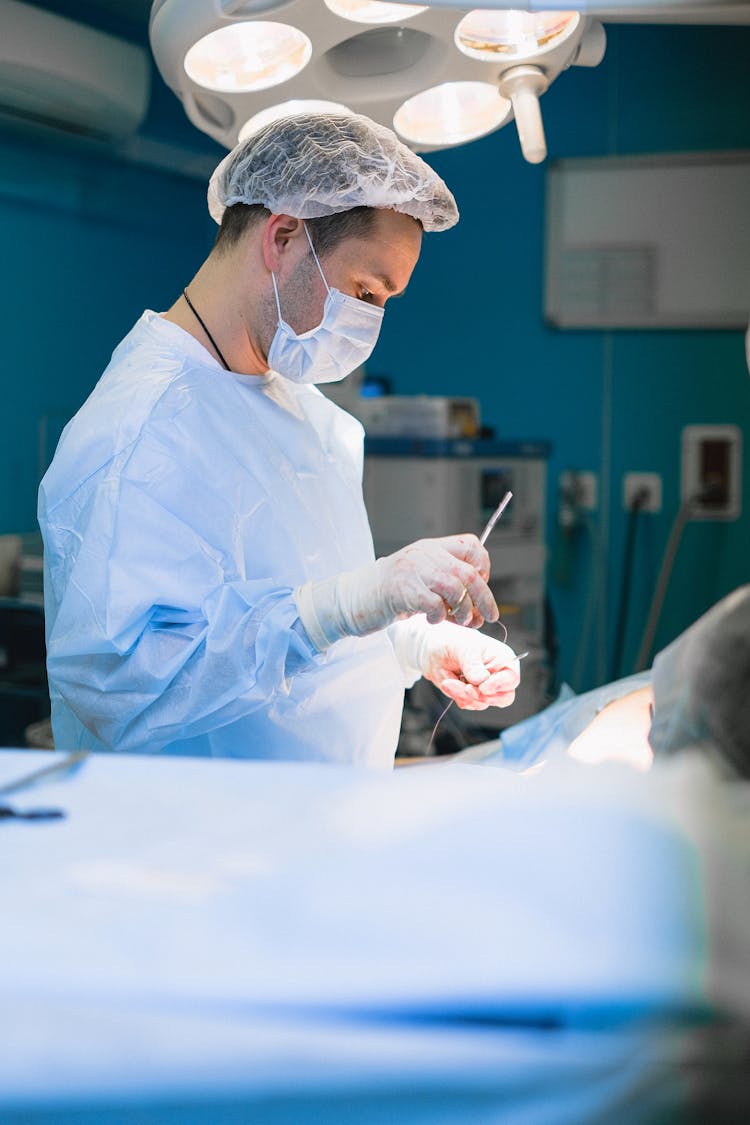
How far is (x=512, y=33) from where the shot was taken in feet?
3.90

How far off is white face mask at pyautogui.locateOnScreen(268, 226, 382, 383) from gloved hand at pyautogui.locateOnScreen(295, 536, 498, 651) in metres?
0.38

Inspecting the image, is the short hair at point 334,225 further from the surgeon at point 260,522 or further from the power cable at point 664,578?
the power cable at point 664,578

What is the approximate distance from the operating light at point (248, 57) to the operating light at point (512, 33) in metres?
0.19

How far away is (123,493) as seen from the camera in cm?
117

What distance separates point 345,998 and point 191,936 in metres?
0.12

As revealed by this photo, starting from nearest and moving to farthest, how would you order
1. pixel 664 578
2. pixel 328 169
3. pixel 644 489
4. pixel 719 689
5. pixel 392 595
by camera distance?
pixel 719 689
pixel 392 595
pixel 328 169
pixel 664 578
pixel 644 489

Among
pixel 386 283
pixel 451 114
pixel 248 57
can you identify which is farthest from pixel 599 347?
pixel 248 57

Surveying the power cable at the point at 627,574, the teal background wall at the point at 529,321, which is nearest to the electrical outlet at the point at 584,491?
the teal background wall at the point at 529,321

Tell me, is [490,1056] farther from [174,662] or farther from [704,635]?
[174,662]

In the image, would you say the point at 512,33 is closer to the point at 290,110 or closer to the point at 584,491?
the point at 290,110

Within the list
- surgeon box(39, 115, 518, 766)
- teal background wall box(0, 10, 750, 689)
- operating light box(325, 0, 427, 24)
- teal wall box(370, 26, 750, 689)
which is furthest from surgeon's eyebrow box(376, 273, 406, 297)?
teal wall box(370, 26, 750, 689)

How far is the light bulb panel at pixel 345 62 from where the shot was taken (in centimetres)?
108

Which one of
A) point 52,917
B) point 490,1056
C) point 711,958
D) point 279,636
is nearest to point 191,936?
point 52,917

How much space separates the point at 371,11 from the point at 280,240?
33cm
